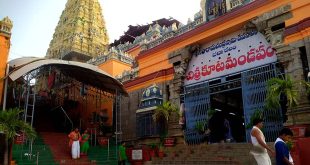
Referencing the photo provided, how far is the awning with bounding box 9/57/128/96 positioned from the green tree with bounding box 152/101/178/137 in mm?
3240

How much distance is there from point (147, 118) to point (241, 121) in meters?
6.52

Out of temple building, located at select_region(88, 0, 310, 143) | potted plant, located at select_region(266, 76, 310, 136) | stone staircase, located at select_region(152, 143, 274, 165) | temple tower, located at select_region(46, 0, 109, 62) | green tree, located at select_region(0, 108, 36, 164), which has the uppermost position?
temple tower, located at select_region(46, 0, 109, 62)

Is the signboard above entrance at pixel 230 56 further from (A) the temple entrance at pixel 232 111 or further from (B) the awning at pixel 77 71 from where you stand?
(B) the awning at pixel 77 71

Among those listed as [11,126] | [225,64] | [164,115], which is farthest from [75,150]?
[225,64]

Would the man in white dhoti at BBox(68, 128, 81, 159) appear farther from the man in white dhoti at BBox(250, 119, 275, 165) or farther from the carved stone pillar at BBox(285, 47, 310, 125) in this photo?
the man in white dhoti at BBox(250, 119, 275, 165)

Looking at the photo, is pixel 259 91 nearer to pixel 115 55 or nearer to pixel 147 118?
pixel 147 118

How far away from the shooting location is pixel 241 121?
1803 centimetres

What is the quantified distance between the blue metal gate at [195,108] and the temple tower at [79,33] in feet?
45.0

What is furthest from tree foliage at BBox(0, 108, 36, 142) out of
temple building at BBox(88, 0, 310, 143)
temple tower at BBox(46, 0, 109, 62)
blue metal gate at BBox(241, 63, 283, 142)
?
temple tower at BBox(46, 0, 109, 62)

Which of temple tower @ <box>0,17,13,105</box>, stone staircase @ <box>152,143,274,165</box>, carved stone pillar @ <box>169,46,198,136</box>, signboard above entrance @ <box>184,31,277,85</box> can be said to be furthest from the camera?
carved stone pillar @ <box>169,46,198,136</box>

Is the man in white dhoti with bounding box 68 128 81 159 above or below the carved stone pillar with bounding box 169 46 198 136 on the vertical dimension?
below

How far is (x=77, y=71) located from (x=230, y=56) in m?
9.18

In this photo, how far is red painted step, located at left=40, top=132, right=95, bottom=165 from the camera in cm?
1242

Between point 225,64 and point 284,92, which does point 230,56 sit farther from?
point 284,92
